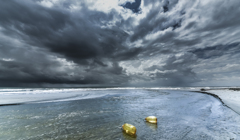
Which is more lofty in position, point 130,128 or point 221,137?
point 130,128

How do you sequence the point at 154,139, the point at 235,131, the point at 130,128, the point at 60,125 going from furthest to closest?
the point at 60,125
the point at 235,131
the point at 130,128
the point at 154,139

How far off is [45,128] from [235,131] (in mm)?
14464

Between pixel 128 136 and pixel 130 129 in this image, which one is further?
pixel 130 129

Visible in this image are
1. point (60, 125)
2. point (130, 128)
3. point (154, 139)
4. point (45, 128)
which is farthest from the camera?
point (60, 125)

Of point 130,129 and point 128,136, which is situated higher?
point 130,129

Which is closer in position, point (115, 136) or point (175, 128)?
point (115, 136)

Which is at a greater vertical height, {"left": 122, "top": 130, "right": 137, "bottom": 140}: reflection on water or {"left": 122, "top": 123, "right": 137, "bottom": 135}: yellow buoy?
{"left": 122, "top": 123, "right": 137, "bottom": 135}: yellow buoy

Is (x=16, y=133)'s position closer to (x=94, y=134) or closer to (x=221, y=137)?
(x=94, y=134)

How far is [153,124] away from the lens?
9.16 meters

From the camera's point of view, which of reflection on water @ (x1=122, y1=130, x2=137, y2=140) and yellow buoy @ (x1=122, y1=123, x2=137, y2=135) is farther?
yellow buoy @ (x1=122, y1=123, x2=137, y2=135)

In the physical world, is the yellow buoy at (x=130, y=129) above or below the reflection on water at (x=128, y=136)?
above

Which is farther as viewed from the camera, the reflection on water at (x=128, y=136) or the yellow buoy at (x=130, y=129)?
the yellow buoy at (x=130, y=129)

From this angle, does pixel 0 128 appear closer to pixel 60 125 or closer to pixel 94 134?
pixel 60 125

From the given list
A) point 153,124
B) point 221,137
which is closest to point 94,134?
point 153,124
